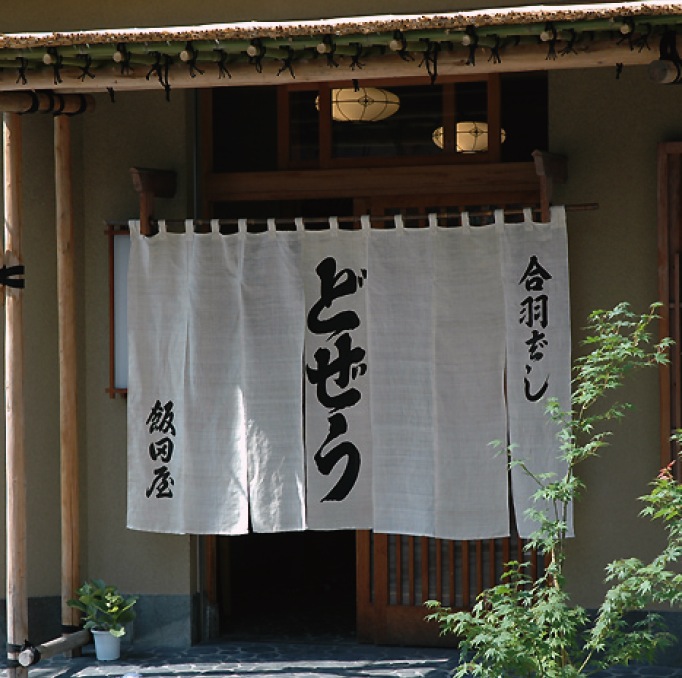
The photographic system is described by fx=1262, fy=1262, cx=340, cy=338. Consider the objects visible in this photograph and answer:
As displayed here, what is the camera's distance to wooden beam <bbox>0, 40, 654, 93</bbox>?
23.4ft

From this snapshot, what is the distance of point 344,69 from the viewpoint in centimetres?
740

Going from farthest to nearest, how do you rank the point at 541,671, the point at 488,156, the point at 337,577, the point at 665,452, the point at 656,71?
1. the point at 337,577
2. the point at 488,156
3. the point at 665,452
4. the point at 656,71
5. the point at 541,671

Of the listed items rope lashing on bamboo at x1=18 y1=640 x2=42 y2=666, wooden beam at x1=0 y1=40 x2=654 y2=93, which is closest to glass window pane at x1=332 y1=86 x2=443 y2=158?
wooden beam at x1=0 y1=40 x2=654 y2=93

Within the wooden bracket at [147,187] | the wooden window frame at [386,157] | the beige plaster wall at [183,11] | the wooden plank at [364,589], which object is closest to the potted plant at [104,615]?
the wooden plank at [364,589]

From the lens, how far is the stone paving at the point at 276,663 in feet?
27.8

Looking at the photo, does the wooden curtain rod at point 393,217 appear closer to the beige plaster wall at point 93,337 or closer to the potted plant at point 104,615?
the beige plaster wall at point 93,337

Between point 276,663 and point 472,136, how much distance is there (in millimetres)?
3987

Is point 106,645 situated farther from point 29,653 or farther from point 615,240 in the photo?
point 615,240

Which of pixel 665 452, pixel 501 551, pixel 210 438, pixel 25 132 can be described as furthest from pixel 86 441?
pixel 665 452

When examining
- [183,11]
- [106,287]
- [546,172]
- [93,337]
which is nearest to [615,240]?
[546,172]

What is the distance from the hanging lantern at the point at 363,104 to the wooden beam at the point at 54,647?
4.15 m

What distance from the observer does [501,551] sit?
8.99 metres

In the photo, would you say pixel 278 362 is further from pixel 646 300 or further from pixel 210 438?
pixel 646 300

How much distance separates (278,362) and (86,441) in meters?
1.75
